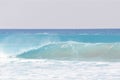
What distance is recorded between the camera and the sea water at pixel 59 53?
3.50 m

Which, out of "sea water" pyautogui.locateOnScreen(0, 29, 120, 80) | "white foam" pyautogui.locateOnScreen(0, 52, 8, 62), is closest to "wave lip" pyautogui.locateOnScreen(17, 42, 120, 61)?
"sea water" pyautogui.locateOnScreen(0, 29, 120, 80)

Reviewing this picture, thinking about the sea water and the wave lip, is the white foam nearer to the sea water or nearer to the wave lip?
the sea water

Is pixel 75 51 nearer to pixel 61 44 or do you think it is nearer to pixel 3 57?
pixel 61 44

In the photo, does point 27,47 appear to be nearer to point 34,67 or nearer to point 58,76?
point 34,67

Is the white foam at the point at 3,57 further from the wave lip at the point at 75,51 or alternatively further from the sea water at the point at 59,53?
the wave lip at the point at 75,51

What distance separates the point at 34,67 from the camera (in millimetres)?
3576

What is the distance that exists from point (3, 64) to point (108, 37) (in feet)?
3.33

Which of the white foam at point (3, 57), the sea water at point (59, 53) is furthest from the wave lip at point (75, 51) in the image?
the white foam at point (3, 57)

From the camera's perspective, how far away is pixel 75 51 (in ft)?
12.3

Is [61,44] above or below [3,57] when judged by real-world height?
above

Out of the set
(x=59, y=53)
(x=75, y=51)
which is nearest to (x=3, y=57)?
(x=59, y=53)

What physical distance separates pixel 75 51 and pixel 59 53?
0.16 meters

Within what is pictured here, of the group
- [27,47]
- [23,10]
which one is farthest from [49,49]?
[23,10]

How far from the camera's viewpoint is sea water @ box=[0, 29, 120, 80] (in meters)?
3.50
